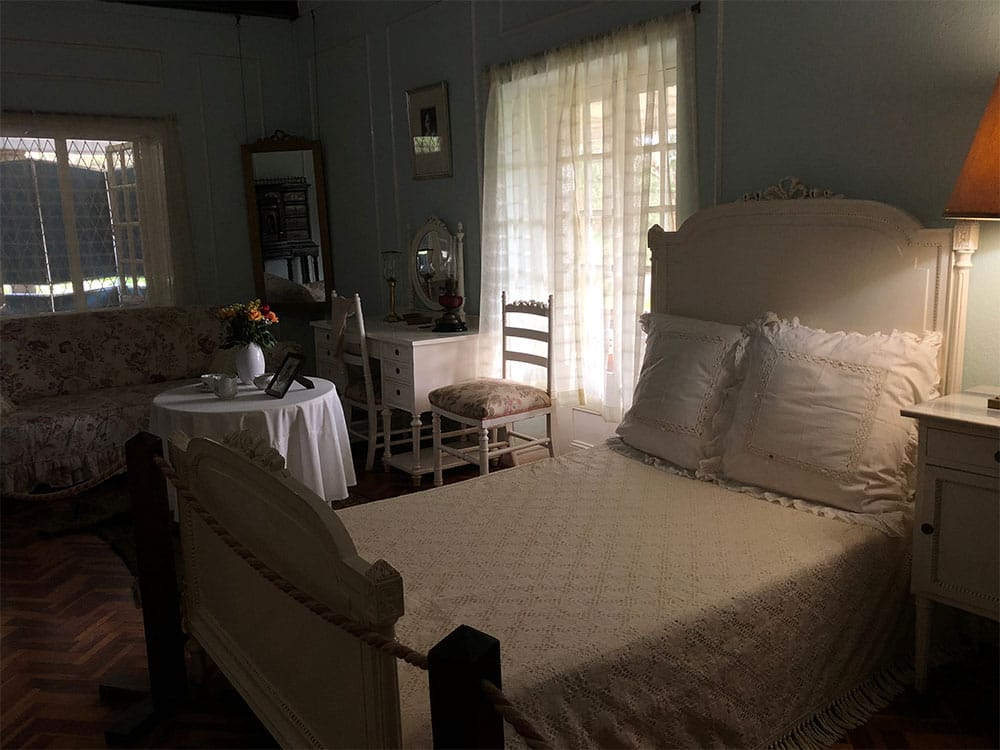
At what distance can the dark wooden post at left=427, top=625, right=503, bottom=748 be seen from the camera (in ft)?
3.72

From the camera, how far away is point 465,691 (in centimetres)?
114

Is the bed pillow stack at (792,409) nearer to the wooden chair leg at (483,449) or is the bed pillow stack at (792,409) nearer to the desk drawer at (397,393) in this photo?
the wooden chair leg at (483,449)

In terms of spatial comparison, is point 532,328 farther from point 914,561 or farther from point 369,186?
point 914,561

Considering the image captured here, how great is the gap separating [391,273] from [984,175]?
3633 millimetres

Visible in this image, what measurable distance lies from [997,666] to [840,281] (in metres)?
1.26

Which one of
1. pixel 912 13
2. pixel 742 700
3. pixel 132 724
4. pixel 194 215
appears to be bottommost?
pixel 132 724

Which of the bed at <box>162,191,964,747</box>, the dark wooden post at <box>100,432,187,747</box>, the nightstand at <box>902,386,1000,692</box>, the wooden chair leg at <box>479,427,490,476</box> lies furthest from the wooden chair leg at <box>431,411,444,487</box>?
the nightstand at <box>902,386,1000,692</box>

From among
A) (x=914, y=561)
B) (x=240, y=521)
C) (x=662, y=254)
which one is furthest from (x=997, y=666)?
(x=240, y=521)

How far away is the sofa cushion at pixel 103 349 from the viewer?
15.6 ft

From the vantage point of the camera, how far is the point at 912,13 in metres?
2.53

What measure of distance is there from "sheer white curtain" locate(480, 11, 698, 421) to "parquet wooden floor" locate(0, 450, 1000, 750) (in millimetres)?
1753

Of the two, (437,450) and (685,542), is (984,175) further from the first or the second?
(437,450)

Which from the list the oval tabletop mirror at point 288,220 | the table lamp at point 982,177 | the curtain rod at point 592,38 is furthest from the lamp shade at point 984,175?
the oval tabletop mirror at point 288,220

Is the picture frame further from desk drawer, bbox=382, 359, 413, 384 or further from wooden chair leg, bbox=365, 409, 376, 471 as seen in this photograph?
wooden chair leg, bbox=365, 409, 376, 471
